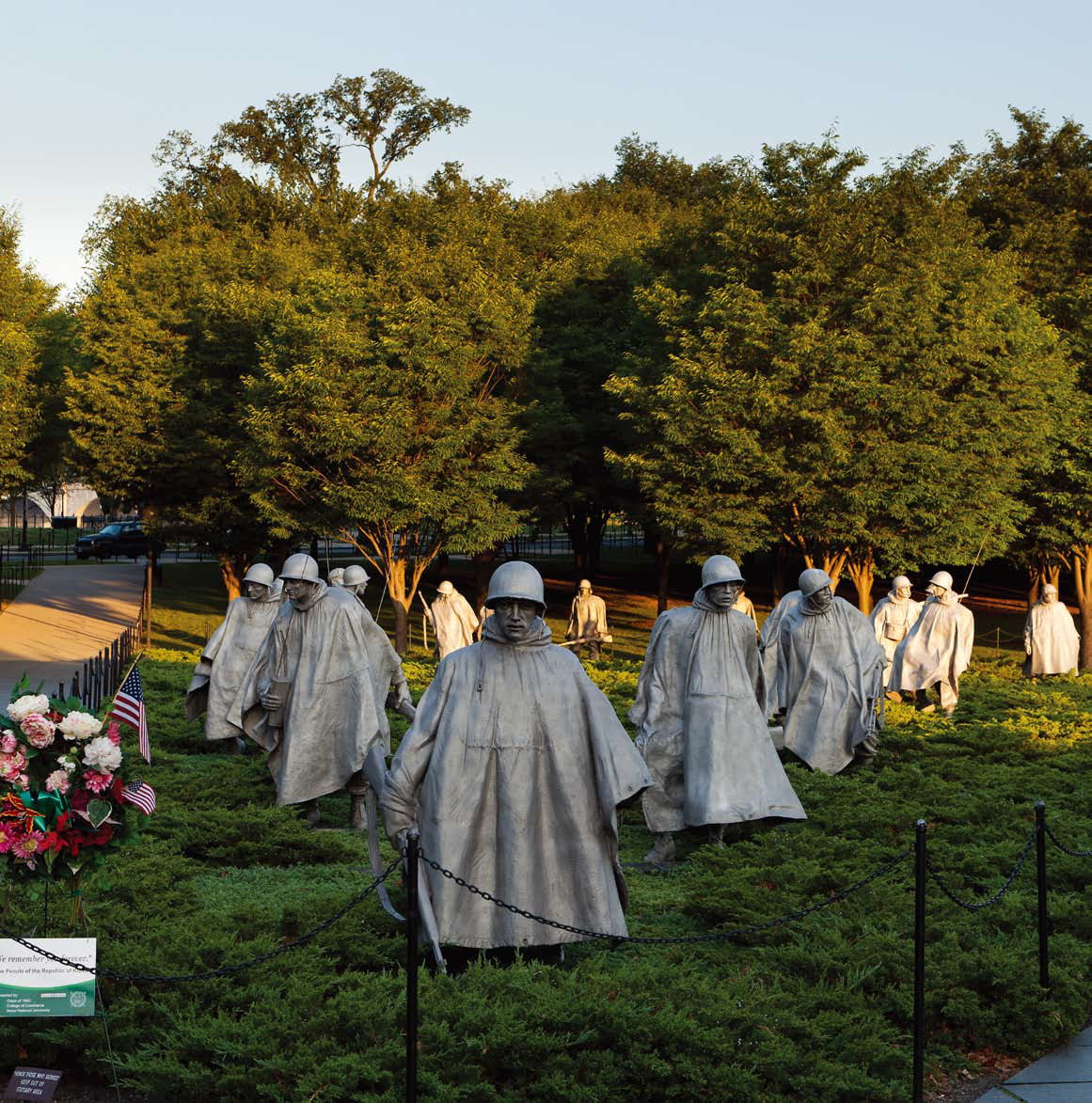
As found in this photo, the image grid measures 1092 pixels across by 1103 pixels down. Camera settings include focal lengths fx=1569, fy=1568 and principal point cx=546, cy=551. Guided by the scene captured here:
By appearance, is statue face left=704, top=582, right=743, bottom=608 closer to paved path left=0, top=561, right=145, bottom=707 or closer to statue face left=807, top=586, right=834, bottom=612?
statue face left=807, top=586, right=834, bottom=612

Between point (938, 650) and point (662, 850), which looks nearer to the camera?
point (662, 850)

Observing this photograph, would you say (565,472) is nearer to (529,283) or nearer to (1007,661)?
(529,283)

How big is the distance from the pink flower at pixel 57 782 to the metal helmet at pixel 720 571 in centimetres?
554

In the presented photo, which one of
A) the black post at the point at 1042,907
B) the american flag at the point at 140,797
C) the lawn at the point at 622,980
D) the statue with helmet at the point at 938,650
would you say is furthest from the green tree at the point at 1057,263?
the american flag at the point at 140,797

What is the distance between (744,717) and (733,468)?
18.2 meters

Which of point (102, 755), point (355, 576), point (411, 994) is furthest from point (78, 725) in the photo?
point (355, 576)

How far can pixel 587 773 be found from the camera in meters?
7.79

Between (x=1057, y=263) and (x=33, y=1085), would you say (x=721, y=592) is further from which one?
(x=1057, y=263)

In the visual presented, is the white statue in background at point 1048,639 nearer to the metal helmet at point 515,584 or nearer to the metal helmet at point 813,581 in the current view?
the metal helmet at point 813,581

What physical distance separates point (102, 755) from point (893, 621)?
17.7m

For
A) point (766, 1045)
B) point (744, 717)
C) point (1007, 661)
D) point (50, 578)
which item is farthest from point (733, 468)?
point (50, 578)

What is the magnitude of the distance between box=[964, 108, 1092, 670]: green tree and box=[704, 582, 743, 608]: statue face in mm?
22643

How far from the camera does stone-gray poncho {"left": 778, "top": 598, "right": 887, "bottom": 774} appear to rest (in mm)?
14531

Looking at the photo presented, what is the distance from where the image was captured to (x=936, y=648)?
20750 mm
